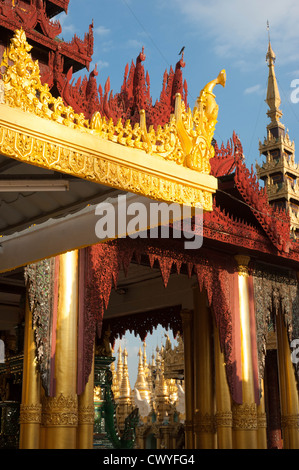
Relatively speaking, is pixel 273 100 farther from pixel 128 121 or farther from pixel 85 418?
pixel 128 121

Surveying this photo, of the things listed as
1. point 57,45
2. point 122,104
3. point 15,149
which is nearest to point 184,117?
point 15,149

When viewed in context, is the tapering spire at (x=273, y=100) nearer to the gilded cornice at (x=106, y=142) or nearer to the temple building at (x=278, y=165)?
the temple building at (x=278, y=165)

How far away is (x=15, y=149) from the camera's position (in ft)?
11.3

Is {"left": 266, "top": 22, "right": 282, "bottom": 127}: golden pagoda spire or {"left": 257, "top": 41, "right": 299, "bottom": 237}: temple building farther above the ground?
{"left": 266, "top": 22, "right": 282, "bottom": 127}: golden pagoda spire

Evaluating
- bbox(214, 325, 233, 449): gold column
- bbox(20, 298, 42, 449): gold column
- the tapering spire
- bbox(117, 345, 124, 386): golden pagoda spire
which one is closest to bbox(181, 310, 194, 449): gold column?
bbox(214, 325, 233, 449): gold column

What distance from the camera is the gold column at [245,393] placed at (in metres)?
8.98

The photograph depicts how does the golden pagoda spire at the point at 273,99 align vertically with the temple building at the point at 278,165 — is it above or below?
above

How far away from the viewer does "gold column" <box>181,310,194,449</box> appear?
35.9 ft

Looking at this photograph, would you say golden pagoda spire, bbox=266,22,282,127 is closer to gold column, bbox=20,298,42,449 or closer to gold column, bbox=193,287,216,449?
gold column, bbox=193,287,216,449

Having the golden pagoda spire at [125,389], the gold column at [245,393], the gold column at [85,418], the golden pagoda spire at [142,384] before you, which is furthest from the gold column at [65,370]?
the golden pagoda spire at [142,384]

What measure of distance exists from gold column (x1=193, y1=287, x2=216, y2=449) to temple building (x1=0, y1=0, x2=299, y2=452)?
0.08 ft

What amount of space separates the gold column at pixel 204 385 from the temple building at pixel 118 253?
2cm

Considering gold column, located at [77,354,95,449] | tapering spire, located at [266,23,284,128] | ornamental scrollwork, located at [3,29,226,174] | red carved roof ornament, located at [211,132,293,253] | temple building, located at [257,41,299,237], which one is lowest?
gold column, located at [77,354,95,449]
